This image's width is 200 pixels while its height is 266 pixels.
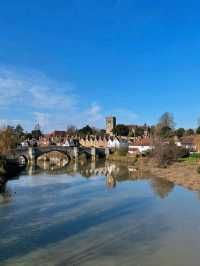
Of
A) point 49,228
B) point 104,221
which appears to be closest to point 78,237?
point 49,228

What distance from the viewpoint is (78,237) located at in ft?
55.5

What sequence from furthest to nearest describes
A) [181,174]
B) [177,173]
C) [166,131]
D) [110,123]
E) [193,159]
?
[110,123], [166,131], [193,159], [177,173], [181,174]

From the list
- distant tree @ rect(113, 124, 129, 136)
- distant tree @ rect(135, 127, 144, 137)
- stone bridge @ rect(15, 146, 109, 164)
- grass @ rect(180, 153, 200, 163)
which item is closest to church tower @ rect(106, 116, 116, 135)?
distant tree @ rect(113, 124, 129, 136)

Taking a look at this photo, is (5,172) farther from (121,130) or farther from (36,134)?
(36,134)

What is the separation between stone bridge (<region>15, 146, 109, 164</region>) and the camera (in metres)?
66.5

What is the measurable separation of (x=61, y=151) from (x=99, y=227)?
57.1 m

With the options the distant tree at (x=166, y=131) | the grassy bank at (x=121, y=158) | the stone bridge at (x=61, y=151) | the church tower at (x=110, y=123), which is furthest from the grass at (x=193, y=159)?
the church tower at (x=110, y=123)

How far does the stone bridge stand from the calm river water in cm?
3418

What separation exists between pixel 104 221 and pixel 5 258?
726 cm

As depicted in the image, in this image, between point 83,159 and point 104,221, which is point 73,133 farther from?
point 104,221

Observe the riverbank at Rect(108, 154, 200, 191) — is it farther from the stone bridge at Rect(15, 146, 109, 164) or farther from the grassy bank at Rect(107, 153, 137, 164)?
the stone bridge at Rect(15, 146, 109, 164)

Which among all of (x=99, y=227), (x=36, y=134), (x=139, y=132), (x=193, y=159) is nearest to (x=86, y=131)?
(x=139, y=132)

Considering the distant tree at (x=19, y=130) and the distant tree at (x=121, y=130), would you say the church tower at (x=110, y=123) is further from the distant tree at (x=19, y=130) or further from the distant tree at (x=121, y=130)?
the distant tree at (x=19, y=130)

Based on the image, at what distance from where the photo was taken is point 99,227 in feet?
61.9
